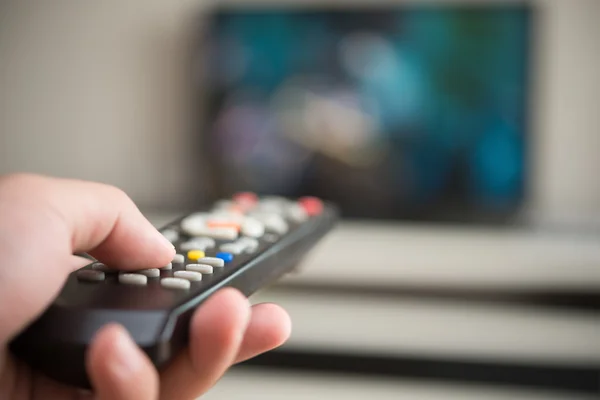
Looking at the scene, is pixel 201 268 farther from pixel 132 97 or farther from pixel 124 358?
pixel 132 97

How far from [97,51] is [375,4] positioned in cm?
79

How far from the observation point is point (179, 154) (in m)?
1.79

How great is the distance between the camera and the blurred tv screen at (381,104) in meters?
1.50

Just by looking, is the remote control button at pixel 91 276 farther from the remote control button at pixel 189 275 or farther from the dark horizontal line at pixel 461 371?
the dark horizontal line at pixel 461 371

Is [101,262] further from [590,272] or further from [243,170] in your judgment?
[243,170]

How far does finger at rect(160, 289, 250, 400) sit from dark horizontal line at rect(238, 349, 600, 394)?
36.3 inches

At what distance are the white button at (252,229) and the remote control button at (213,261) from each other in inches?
3.8

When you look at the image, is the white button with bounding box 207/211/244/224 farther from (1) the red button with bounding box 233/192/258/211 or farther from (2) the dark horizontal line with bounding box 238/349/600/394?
(2) the dark horizontal line with bounding box 238/349/600/394

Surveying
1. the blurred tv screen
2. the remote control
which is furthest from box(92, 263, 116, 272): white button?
the blurred tv screen

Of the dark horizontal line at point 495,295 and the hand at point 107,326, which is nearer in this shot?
the hand at point 107,326

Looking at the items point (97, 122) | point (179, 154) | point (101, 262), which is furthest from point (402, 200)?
point (101, 262)

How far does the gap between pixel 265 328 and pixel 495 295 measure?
99 cm

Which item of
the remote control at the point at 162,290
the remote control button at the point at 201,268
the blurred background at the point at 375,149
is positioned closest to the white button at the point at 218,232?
the remote control at the point at 162,290

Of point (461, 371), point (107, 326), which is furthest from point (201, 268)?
point (461, 371)
